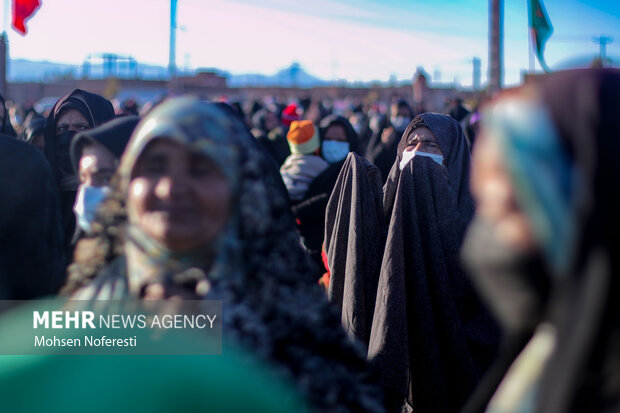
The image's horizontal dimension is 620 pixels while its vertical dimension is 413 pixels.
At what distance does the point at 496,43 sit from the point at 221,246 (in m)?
14.1

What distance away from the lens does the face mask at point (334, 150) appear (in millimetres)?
5996

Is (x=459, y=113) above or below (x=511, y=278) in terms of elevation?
above

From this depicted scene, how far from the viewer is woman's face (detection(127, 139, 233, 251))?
1.59m

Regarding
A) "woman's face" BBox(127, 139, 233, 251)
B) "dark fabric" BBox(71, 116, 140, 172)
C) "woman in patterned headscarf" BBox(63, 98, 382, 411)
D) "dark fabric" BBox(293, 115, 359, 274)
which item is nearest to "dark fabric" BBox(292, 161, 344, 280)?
"dark fabric" BBox(293, 115, 359, 274)

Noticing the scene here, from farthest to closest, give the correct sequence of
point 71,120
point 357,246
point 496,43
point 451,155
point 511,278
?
point 496,43 → point 71,120 → point 451,155 → point 357,246 → point 511,278

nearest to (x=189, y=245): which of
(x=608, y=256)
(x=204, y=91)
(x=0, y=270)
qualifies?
(x=608, y=256)

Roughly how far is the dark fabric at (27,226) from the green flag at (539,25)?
8557 millimetres

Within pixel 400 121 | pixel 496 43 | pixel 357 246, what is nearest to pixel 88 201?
pixel 357 246

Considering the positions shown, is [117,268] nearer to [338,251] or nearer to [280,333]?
[280,333]

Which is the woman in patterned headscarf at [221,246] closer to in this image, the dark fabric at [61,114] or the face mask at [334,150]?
the dark fabric at [61,114]

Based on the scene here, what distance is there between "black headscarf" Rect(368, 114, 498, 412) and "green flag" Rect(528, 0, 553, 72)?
7148mm

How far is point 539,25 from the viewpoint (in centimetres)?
986

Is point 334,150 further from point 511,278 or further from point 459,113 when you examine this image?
point 459,113

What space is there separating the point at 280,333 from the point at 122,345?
0.39 metres
